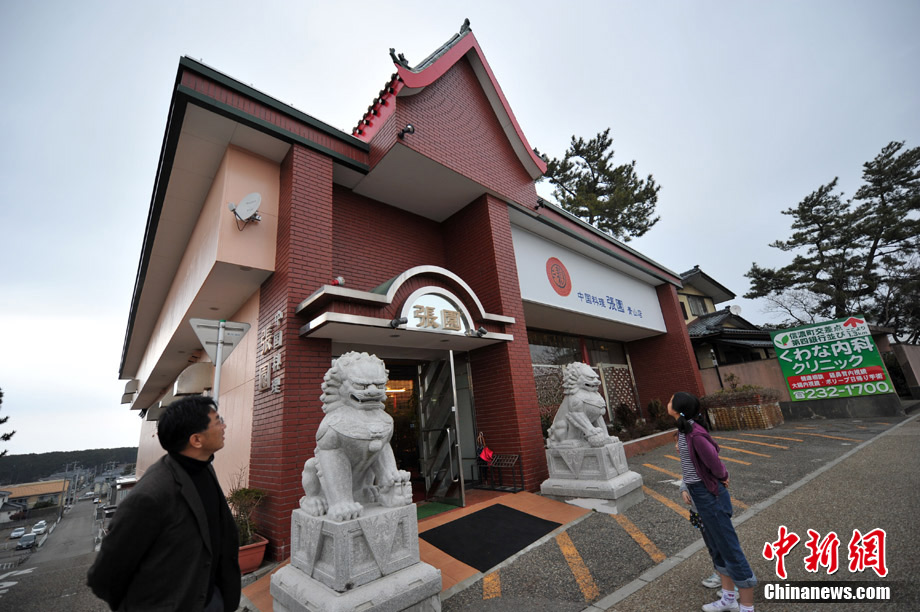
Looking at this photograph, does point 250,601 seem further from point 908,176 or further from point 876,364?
point 908,176

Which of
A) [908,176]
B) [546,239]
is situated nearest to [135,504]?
[546,239]

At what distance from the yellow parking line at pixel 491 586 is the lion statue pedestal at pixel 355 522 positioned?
1.73 feet

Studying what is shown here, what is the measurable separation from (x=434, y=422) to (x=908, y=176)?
26.6 m

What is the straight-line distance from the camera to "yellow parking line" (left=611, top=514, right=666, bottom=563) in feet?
12.4

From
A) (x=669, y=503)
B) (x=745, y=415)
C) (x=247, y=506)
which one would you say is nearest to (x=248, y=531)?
(x=247, y=506)

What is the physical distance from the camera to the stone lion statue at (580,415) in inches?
221

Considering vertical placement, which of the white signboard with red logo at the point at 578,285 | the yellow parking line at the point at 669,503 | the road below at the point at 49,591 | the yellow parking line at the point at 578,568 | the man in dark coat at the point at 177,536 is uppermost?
the white signboard with red logo at the point at 578,285

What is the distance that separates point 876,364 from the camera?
1134 cm

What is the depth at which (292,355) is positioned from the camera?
4.95 metres

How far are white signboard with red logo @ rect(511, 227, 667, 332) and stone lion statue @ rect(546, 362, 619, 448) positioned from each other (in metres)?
2.74

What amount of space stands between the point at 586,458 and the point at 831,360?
12023 millimetres

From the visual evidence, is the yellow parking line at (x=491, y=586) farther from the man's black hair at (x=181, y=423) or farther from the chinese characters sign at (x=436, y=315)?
the chinese characters sign at (x=436, y=315)

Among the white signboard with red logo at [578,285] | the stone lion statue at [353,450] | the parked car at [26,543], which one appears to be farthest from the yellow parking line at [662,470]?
the parked car at [26,543]

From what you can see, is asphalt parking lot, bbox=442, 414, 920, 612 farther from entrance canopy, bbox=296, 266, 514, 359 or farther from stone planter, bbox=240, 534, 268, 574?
entrance canopy, bbox=296, 266, 514, 359
